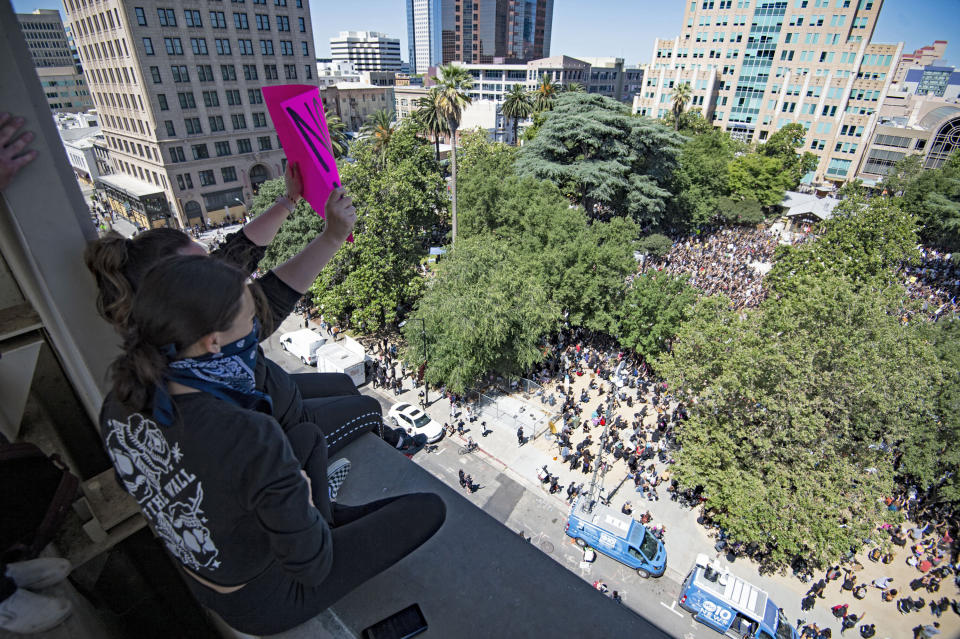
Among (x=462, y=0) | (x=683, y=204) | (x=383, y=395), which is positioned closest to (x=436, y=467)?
(x=383, y=395)

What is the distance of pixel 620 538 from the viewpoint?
12.6 m

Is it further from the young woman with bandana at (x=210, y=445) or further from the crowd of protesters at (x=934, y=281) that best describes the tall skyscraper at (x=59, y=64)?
the crowd of protesters at (x=934, y=281)

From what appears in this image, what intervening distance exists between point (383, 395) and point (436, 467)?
15.0 feet

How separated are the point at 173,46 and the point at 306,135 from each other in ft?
113

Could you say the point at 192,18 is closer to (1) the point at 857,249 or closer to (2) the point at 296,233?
(2) the point at 296,233

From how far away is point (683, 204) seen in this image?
33.9 m

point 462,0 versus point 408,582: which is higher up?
point 462,0

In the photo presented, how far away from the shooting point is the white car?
16.3 metres

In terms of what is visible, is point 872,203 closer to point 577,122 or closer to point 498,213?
point 577,122

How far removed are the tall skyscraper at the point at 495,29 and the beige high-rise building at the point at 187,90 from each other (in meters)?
75.6

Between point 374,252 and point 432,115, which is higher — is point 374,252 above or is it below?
below

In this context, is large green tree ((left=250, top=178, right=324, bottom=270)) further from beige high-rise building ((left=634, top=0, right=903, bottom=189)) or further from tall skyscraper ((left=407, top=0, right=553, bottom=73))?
tall skyscraper ((left=407, top=0, right=553, bottom=73))

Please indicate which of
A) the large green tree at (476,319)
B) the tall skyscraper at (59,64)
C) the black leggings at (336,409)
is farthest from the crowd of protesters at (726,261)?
the tall skyscraper at (59,64)

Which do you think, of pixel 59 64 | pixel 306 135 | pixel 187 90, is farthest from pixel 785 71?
pixel 59 64
